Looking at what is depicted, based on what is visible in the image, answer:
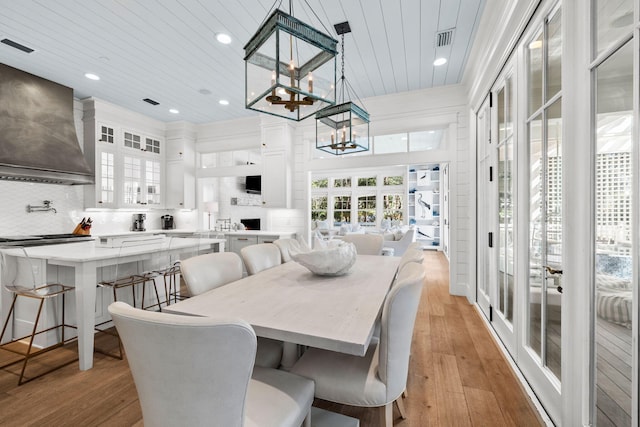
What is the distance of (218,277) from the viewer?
1.89 meters

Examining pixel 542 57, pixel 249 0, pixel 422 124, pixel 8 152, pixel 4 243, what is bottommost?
pixel 4 243

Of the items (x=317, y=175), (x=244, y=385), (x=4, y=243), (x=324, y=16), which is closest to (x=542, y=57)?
(x=324, y=16)

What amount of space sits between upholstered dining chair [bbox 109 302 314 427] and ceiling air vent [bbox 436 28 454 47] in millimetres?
3292

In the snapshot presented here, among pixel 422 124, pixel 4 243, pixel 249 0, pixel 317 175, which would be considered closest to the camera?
pixel 249 0

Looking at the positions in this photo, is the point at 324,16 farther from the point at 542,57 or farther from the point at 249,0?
the point at 542,57

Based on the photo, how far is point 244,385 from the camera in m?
0.85

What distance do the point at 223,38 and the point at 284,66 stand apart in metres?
1.84

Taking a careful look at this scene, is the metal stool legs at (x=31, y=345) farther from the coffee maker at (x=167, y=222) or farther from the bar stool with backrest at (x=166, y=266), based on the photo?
the coffee maker at (x=167, y=222)

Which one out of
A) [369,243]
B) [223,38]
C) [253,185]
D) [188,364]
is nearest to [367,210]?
[253,185]

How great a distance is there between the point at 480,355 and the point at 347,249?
1.54 metres

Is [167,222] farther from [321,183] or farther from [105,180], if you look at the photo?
[321,183]

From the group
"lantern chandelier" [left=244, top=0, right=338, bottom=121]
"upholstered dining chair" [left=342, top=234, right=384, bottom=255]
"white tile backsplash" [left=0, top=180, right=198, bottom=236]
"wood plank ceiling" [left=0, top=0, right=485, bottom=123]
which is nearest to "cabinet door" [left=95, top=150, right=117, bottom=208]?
"white tile backsplash" [left=0, top=180, right=198, bottom=236]

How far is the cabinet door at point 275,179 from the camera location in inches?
197

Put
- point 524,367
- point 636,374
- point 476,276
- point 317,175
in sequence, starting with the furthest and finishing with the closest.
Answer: point 317,175 < point 476,276 < point 524,367 < point 636,374
